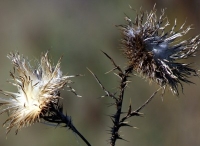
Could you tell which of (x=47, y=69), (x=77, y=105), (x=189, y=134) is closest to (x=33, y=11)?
(x=77, y=105)

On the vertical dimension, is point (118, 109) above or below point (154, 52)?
below

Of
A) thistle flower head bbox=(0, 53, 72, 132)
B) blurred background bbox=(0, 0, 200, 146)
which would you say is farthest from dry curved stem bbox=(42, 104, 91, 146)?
blurred background bbox=(0, 0, 200, 146)

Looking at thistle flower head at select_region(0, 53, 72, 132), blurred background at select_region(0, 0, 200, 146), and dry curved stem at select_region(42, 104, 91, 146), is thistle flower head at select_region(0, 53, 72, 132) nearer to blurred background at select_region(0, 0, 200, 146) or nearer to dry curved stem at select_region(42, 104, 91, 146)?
dry curved stem at select_region(42, 104, 91, 146)

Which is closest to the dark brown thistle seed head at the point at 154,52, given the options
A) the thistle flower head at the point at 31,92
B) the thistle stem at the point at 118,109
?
the thistle stem at the point at 118,109

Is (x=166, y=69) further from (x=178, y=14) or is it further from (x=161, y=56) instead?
(x=178, y=14)

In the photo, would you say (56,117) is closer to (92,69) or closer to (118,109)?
(118,109)

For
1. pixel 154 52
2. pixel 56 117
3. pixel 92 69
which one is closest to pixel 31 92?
pixel 56 117
